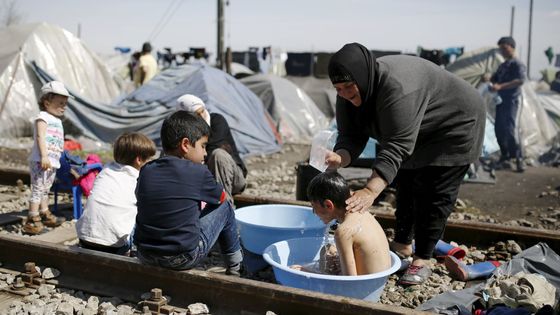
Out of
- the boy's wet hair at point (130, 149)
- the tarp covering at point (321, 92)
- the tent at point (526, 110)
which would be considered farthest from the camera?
the tarp covering at point (321, 92)

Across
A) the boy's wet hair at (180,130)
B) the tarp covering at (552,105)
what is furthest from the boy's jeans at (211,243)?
the tarp covering at (552,105)

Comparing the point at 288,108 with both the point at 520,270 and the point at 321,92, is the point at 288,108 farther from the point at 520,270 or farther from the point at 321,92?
the point at 520,270

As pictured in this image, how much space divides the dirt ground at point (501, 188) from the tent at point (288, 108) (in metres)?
2.85

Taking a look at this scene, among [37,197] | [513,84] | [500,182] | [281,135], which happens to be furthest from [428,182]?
[281,135]

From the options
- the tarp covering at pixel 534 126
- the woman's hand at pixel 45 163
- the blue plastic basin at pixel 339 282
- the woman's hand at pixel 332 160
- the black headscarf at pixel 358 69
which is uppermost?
the black headscarf at pixel 358 69

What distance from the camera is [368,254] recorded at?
3.45 meters

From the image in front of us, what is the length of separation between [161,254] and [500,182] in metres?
7.05

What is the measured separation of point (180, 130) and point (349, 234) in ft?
4.13

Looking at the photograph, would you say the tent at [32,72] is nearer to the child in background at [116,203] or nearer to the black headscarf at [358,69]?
the child in background at [116,203]

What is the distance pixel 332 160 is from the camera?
387 centimetres

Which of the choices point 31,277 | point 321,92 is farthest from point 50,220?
point 321,92

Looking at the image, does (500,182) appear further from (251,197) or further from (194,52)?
(194,52)

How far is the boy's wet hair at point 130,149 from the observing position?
13.8 feet

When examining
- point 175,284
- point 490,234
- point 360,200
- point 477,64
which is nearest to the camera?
point 360,200
